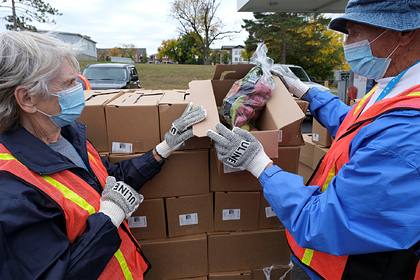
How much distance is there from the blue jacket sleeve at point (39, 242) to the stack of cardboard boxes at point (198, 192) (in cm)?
71

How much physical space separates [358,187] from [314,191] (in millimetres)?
241

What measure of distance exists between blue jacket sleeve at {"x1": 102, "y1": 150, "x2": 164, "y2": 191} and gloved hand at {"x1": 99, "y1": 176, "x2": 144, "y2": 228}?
0.22m

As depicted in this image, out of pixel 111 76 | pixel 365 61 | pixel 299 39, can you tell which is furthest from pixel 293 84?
pixel 299 39

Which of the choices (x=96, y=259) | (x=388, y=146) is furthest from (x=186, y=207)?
(x=388, y=146)

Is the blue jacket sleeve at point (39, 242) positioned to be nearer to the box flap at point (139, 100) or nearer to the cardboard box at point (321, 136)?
the box flap at point (139, 100)

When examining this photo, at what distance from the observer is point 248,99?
63.4 inches

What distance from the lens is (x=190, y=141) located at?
1.73 meters

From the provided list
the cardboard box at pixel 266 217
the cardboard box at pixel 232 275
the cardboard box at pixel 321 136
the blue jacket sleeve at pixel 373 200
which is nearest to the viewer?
the blue jacket sleeve at pixel 373 200

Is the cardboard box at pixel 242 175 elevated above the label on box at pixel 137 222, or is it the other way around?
the cardboard box at pixel 242 175

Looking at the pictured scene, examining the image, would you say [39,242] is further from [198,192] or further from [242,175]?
[242,175]

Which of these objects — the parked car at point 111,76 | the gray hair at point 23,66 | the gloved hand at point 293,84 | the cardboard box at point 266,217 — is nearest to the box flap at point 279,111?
the gloved hand at point 293,84

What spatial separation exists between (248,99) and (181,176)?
28.5 inches

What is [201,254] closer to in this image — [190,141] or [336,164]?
[190,141]

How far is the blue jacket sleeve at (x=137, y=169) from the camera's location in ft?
5.42
